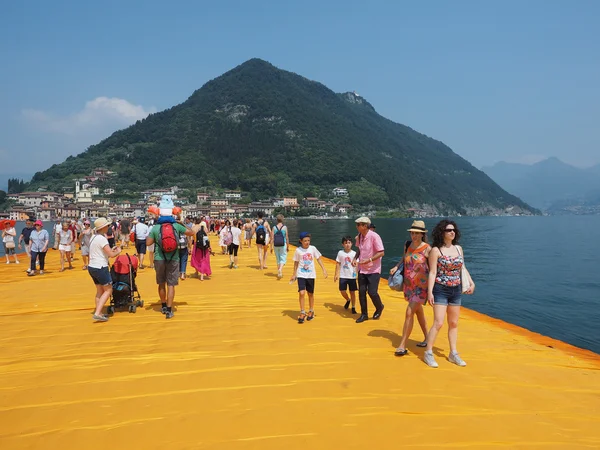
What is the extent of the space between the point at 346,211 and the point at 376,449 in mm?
124597

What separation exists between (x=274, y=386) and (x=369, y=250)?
9.06 ft

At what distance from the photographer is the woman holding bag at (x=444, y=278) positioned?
4074 mm

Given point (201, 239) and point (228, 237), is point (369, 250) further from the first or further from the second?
point (228, 237)

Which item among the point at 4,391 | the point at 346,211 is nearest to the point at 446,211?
the point at 346,211

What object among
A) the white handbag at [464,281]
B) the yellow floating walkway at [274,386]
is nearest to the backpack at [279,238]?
the yellow floating walkway at [274,386]

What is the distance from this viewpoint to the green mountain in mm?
140125

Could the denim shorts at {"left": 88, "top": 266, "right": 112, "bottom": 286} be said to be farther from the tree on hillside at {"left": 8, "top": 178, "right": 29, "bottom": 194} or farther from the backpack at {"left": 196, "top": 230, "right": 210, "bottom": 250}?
the tree on hillside at {"left": 8, "top": 178, "right": 29, "bottom": 194}

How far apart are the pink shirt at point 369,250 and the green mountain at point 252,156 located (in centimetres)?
13105

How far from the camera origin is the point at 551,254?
31234 millimetres

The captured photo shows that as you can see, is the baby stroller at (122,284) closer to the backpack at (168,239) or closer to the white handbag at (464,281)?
the backpack at (168,239)

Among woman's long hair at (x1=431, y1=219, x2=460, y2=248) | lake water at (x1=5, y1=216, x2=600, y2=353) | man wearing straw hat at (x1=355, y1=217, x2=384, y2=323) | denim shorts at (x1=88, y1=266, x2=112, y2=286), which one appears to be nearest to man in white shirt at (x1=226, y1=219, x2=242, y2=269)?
lake water at (x1=5, y1=216, x2=600, y2=353)

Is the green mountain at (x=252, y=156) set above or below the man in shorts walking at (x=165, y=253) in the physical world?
above

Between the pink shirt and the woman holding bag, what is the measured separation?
4.54 feet

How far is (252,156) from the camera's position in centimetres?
15500
